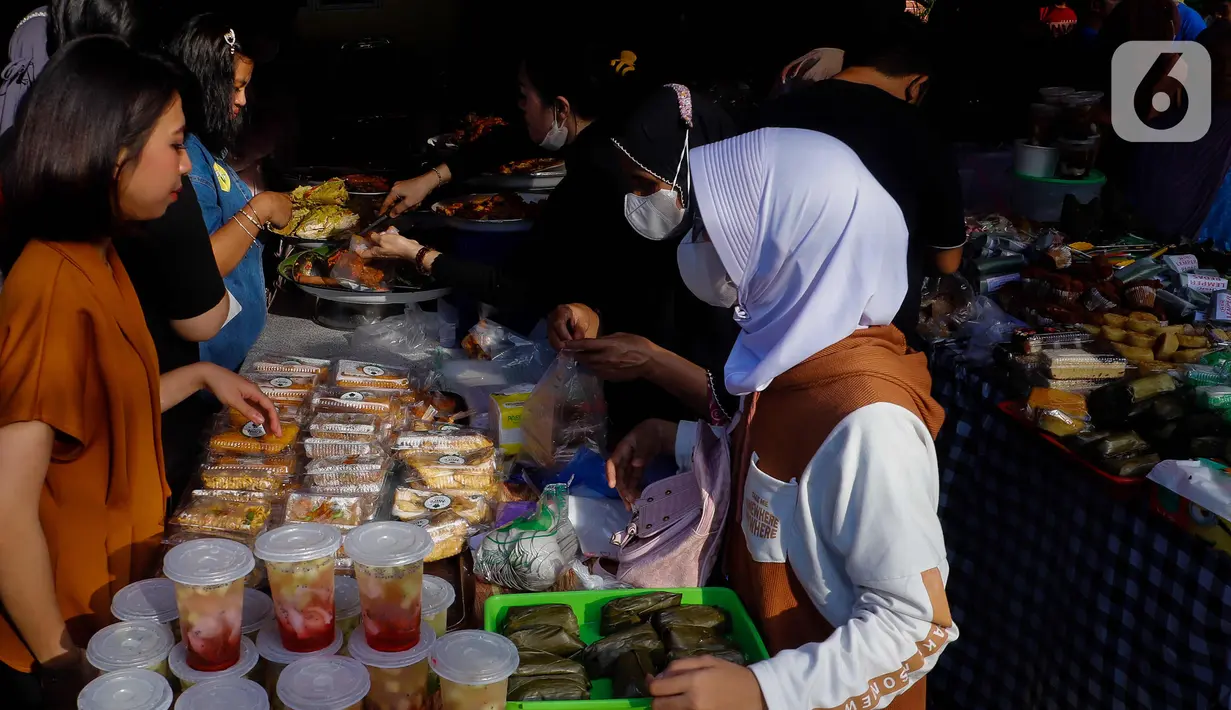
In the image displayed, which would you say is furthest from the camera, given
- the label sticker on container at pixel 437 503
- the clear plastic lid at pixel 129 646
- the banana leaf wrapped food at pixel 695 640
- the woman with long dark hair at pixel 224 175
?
the woman with long dark hair at pixel 224 175

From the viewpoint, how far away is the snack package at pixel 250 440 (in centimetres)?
230

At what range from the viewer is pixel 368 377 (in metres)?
2.71

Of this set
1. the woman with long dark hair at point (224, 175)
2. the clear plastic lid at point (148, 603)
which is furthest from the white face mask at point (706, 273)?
A: the woman with long dark hair at point (224, 175)

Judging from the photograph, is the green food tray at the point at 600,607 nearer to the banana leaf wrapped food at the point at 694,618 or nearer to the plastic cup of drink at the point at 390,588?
the banana leaf wrapped food at the point at 694,618

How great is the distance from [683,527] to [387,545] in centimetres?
64

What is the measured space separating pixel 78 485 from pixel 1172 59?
4.75m

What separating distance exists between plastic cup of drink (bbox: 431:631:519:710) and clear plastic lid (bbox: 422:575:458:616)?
0.52 ft

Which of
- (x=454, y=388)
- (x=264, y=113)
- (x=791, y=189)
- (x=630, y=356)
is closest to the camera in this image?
(x=791, y=189)

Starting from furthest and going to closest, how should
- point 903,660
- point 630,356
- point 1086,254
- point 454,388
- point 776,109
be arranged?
point 1086,254 → point 776,109 → point 454,388 → point 630,356 → point 903,660

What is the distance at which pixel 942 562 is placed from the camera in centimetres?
150

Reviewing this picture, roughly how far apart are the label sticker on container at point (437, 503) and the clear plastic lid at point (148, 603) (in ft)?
2.12

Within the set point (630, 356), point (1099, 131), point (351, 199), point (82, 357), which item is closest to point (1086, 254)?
point (1099, 131)

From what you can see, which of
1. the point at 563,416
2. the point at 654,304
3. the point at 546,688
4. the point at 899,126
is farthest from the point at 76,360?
the point at 899,126

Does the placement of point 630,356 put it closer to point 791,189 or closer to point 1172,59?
point 791,189
